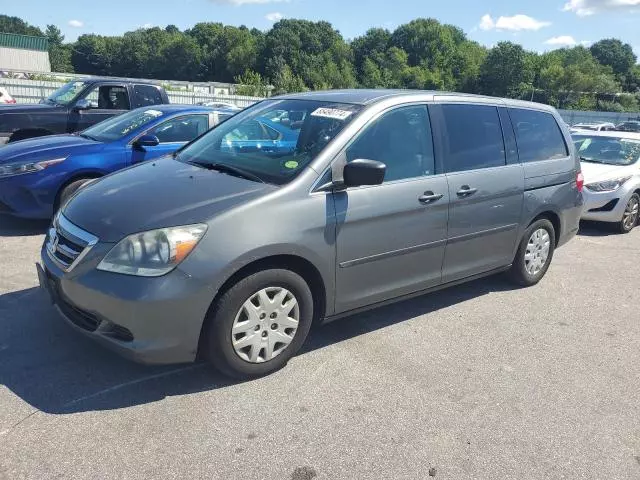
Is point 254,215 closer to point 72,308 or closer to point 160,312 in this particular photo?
point 160,312

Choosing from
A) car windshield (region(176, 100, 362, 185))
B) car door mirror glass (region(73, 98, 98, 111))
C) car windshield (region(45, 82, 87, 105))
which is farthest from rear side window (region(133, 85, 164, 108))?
car windshield (region(176, 100, 362, 185))

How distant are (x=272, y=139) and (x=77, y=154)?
3.23 metres

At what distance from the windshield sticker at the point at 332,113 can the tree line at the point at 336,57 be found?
8263cm

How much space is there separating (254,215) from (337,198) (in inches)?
24.1

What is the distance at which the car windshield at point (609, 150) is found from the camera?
9.14m

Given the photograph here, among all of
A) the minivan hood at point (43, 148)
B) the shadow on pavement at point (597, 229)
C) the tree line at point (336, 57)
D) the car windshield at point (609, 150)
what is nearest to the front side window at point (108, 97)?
the minivan hood at point (43, 148)

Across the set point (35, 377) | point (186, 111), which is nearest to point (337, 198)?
point (35, 377)

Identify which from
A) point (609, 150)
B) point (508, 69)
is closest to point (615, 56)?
point (508, 69)

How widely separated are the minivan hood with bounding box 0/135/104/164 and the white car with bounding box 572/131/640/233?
6.87m

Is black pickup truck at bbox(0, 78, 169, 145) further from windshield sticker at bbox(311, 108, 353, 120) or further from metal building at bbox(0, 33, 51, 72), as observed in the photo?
metal building at bbox(0, 33, 51, 72)

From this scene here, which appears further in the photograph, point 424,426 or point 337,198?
point 337,198

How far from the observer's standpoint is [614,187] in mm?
8383

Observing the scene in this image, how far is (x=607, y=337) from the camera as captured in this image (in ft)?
14.8

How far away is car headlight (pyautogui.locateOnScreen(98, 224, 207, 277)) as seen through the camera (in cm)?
303
